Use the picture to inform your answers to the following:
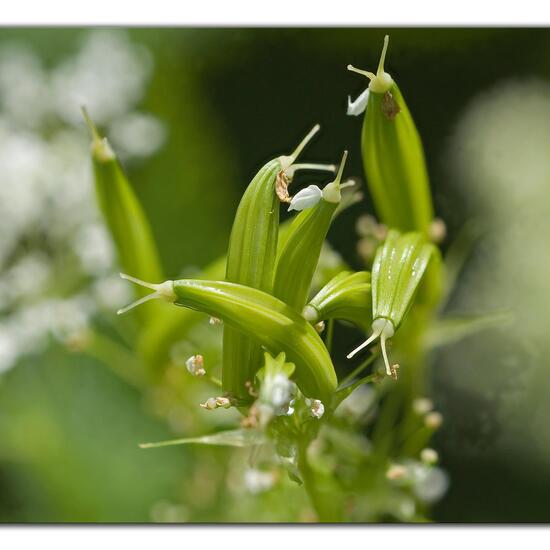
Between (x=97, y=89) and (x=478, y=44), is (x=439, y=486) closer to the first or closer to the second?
(x=478, y=44)

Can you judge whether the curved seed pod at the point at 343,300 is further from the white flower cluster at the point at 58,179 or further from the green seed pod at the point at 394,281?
the white flower cluster at the point at 58,179

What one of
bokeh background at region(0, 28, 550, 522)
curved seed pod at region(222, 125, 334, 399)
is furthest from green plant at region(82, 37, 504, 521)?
bokeh background at region(0, 28, 550, 522)

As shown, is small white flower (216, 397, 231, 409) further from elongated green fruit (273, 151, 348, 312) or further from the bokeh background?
the bokeh background

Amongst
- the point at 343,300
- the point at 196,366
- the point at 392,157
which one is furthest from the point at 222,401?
the point at 392,157

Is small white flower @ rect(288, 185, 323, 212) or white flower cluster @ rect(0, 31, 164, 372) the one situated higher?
small white flower @ rect(288, 185, 323, 212)

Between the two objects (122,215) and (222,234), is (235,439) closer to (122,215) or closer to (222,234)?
(122,215)

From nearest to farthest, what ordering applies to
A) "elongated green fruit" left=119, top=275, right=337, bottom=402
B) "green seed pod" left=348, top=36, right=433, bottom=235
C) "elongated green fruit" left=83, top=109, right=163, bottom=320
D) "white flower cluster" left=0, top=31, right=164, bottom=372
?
"elongated green fruit" left=119, top=275, right=337, bottom=402
"green seed pod" left=348, top=36, right=433, bottom=235
"elongated green fruit" left=83, top=109, right=163, bottom=320
"white flower cluster" left=0, top=31, right=164, bottom=372

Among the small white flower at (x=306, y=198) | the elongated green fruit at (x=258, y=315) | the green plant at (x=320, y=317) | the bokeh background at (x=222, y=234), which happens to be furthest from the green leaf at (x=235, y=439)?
the bokeh background at (x=222, y=234)
